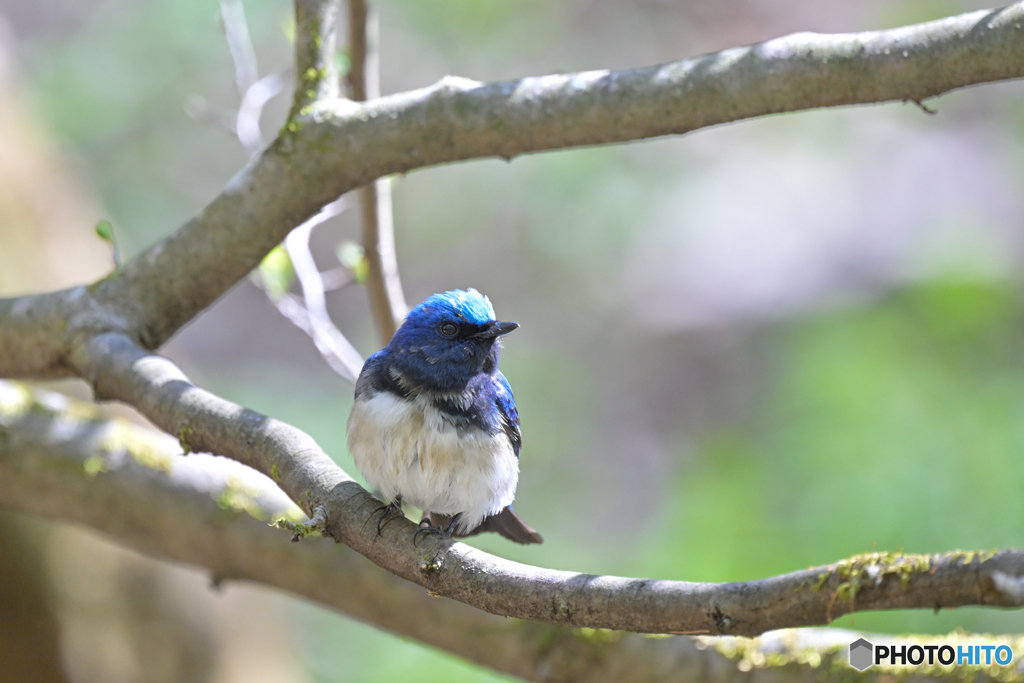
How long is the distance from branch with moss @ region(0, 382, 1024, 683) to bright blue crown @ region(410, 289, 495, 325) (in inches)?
42.2

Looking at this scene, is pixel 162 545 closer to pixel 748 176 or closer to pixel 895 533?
pixel 895 533

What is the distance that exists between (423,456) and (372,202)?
59.7 inches

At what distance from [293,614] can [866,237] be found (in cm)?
744

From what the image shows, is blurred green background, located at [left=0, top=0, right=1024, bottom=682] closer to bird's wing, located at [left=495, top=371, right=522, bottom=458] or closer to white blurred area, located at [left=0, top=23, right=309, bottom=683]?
white blurred area, located at [left=0, top=23, right=309, bottom=683]

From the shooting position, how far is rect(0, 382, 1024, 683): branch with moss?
3045 mm

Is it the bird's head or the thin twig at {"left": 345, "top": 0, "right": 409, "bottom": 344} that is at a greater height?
the thin twig at {"left": 345, "top": 0, "right": 409, "bottom": 344}

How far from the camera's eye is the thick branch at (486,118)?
8.16 ft

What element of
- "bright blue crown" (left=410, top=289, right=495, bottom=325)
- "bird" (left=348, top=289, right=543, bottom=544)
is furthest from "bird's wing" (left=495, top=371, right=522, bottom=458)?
"bright blue crown" (left=410, top=289, right=495, bottom=325)

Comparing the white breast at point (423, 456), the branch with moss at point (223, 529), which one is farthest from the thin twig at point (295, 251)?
the white breast at point (423, 456)

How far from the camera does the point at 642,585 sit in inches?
77.8

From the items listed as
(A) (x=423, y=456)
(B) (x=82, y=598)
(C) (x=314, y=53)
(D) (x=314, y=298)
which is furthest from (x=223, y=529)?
(C) (x=314, y=53)

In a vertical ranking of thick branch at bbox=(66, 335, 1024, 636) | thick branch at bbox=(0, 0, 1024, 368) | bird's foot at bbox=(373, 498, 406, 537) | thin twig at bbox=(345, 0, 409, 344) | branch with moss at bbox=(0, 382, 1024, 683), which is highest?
thin twig at bbox=(345, 0, 409, 344)

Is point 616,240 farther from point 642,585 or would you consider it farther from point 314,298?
point 642,585

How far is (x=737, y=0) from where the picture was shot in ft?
40.0
